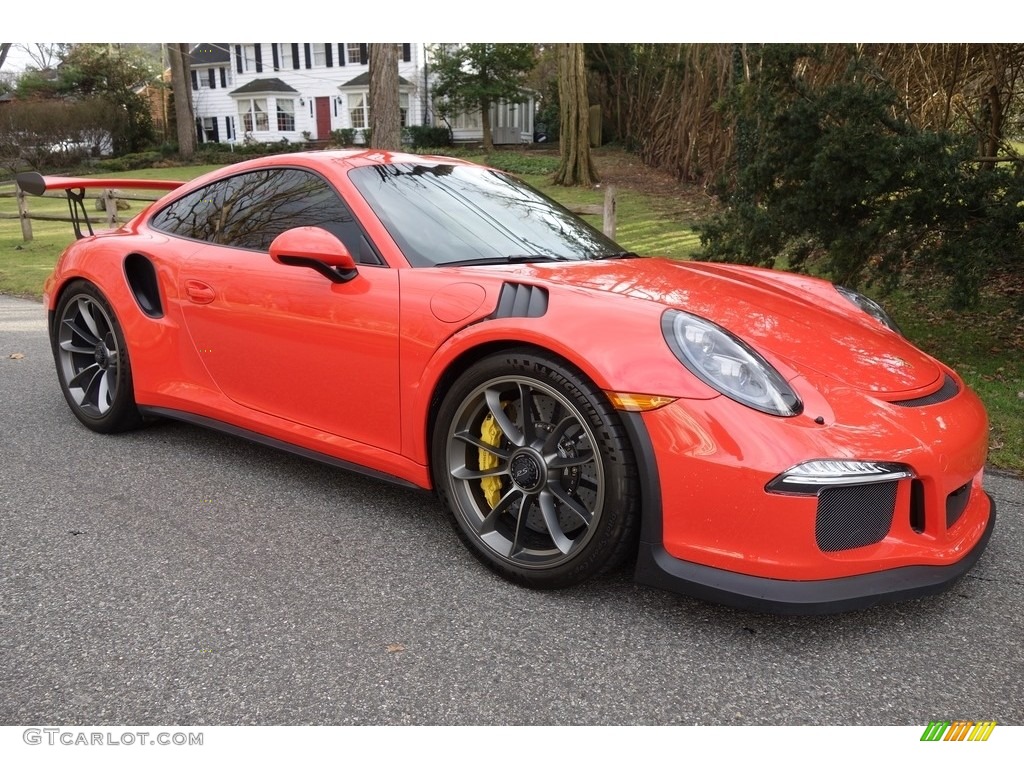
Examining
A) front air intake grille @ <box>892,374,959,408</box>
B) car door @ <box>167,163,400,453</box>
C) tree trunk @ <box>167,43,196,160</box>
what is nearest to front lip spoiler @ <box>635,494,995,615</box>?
front air intake grille @ <box>892,374,959,408</box>

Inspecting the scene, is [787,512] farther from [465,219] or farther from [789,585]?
[465,219]

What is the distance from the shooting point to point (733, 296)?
2863 mm

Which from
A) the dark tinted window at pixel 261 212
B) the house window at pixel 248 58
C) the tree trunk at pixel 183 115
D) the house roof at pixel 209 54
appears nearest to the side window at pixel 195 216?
the dark tinted window at pixel 261 212

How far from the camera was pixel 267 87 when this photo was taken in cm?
4531

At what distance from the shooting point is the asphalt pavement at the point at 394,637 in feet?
6.66

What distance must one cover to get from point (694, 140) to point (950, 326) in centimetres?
1440

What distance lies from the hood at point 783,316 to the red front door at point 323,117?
149 ft

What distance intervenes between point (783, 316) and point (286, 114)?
47.9 metres

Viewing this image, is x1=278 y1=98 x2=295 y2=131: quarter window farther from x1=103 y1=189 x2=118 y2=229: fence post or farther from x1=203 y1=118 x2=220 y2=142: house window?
x1=103 y1=189 x2=118 y2=229: fence post

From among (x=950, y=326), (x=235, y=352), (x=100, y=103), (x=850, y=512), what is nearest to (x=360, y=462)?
(x=235, y=352)

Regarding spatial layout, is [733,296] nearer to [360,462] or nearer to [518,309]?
[518,309]
